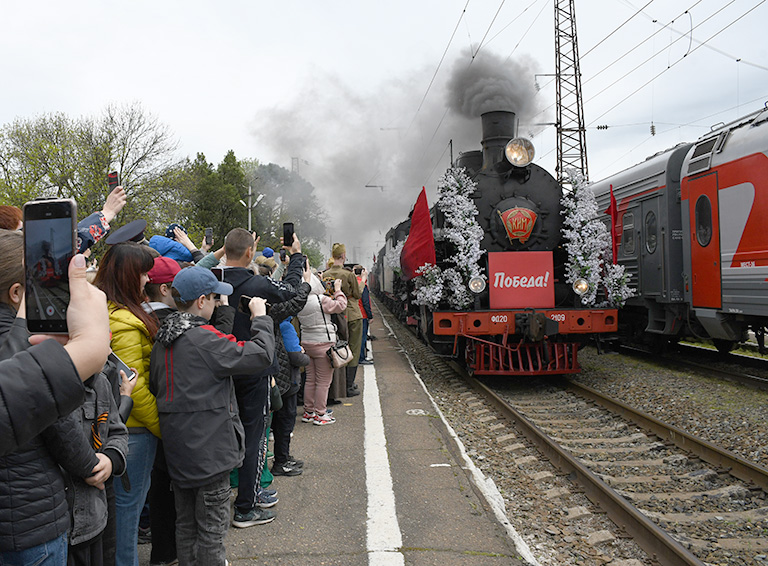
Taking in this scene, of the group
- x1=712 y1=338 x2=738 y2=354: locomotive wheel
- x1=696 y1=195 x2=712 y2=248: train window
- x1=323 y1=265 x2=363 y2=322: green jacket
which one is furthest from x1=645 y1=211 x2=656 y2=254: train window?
x1=323 y1=265 x2=363 y2=322: green jacket

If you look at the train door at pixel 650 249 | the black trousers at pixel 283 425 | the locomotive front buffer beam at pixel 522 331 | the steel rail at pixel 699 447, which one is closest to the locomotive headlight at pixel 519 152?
the locomotive front buffer beam at pixel 522 331

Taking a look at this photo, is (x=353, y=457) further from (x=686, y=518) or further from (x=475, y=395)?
(x=475, y=395)

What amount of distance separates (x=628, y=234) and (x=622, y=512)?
26.3 feet

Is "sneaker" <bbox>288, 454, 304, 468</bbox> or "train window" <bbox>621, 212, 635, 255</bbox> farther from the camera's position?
"train window" <bbox>621, 212, 635, 255</bbox>

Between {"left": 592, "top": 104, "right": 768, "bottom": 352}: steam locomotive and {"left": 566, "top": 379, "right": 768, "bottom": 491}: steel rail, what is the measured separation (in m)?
2.49

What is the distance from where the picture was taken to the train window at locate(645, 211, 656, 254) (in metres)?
9.69

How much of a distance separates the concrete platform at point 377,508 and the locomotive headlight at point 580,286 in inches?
129

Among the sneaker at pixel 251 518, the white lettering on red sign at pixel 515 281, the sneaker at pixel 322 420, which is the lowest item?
the sneaker at pixel 251 518

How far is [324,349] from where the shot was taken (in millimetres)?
5586

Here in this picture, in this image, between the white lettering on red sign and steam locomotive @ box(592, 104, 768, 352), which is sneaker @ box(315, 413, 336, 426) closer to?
the white lettering on red sign

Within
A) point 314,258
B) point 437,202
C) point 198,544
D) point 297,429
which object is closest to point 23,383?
point 198,544

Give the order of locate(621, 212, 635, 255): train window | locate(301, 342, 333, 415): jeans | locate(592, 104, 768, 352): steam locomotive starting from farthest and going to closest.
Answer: locate(621, 212, 635, 255): train window
locate(592, 104, 768, 352): steam locomotive
locate(301, 342, 333, 415): jeans

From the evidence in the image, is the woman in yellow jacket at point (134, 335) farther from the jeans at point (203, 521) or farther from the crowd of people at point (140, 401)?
the jeans at point (203, 521)

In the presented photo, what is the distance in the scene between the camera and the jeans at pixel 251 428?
3.35m
